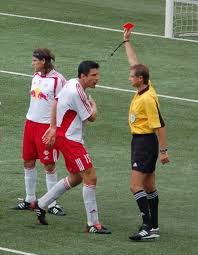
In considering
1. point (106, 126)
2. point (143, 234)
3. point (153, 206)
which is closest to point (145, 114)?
point (153, 206)

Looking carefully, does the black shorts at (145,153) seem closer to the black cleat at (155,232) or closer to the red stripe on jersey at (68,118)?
the black cleat at (155,232)

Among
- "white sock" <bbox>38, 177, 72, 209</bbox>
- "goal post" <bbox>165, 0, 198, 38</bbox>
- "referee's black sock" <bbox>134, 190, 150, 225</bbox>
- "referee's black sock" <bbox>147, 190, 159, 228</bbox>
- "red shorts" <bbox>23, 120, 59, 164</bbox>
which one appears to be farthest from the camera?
"goal post" <bbox>165, 0, 198, 38</bbox>

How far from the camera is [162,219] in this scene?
14852 millimetres

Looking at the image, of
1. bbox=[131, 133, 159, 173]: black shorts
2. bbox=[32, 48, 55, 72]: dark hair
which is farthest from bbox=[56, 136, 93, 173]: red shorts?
bbox=[32, 48, 55, 72]: dark hair

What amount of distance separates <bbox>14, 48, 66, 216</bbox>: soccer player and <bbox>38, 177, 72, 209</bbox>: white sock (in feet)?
2.31

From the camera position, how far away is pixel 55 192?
14219mm

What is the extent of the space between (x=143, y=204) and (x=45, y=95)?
206 centimetres

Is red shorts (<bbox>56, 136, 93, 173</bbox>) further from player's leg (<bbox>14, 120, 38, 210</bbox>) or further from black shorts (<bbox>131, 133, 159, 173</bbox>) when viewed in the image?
player's leg (<bbox>14, 120, 38, 210</bbox>)

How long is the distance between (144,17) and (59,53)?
16.2 ft

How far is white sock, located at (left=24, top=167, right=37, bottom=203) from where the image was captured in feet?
49.6

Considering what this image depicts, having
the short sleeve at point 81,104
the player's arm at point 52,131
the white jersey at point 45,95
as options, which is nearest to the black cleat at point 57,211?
the white jersey at point 45,95

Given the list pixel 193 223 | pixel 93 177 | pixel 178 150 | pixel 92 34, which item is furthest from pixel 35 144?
pixel 92 34

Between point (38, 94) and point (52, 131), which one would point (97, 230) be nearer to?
point (52, 131)

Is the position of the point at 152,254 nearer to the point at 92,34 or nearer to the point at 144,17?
the point at 92,34
